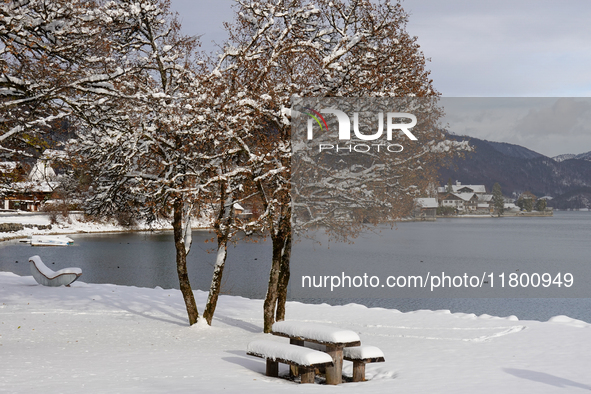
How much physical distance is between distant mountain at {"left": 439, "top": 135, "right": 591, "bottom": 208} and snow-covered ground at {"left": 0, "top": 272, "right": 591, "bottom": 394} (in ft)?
45.8

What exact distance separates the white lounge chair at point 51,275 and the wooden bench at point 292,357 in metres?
14.6

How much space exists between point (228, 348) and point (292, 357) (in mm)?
3546

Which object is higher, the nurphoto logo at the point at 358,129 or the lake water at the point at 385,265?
the nurphoto logo at the point at 358,129

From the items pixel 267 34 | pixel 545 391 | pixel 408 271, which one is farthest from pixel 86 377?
pixel 408 271

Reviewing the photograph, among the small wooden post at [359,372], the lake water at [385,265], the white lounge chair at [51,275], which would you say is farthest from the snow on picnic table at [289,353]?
the white lounge chair at [51,275]

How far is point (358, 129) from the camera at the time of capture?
567 inches

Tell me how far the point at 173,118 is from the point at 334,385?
24.1 feet

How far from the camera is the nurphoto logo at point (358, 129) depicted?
13625mm

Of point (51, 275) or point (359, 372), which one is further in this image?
point (51, 275)

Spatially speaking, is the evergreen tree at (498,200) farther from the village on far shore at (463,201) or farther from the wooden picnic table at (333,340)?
the wooden picnic table at (333,340)

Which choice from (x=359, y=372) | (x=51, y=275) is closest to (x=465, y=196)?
(x=359, y=372)

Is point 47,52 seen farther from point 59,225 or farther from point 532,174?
point 59,225

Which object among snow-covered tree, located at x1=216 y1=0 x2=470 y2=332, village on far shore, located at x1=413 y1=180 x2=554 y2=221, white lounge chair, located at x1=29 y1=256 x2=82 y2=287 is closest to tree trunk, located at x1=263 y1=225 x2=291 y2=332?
snow-covered tree, located at x1=216 y1=0 x2=470 y2=332

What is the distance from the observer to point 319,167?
13141 mm
